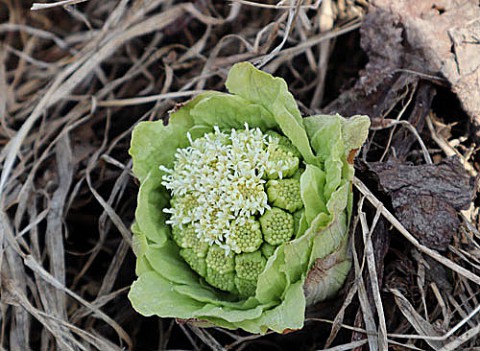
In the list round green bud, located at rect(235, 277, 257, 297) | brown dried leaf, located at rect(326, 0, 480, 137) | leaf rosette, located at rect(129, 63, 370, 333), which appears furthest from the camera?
brown dried leaf, located at rect(326, 0, 480, 137)

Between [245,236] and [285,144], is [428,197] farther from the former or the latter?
[245,236]

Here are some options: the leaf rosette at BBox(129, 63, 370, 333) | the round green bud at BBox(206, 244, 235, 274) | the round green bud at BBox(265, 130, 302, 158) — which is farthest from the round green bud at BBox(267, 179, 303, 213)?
the round green bud at BBox(206, 244, 235, 274)

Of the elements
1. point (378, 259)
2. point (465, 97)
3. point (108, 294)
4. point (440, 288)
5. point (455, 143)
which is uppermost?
point (465, 97)

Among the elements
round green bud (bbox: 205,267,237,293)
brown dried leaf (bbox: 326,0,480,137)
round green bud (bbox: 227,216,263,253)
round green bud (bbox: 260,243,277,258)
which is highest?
brown dried leaf (bbox: 326,0,480,137)

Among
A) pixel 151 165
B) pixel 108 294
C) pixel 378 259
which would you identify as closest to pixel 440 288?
pixel 378 259

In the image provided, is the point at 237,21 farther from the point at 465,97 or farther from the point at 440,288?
the point at 440,288

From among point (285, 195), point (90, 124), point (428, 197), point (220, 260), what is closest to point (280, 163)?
point (285, 195)

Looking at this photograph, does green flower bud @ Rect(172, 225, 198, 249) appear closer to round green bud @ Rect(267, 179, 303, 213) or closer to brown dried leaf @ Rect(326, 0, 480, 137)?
round green bud @ Rect(267, 179, 303, 213)

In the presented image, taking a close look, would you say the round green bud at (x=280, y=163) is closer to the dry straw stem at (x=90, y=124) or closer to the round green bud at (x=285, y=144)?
the round green bud at (x=285, y=144)
